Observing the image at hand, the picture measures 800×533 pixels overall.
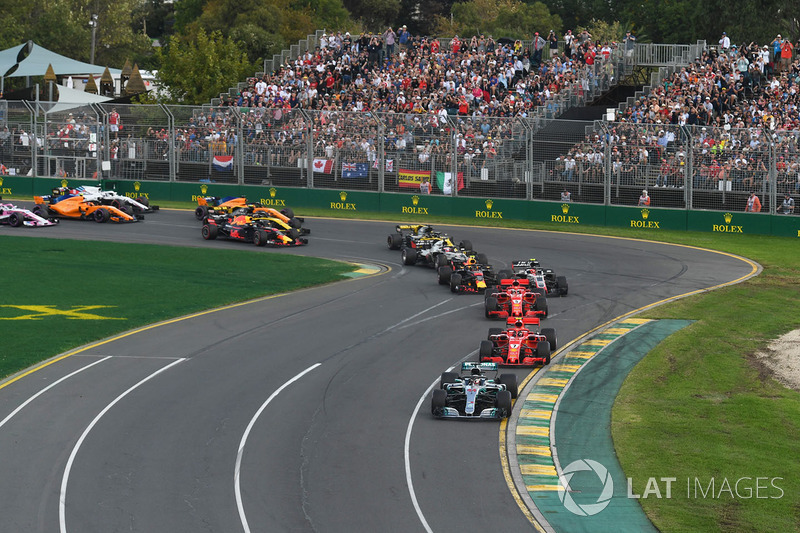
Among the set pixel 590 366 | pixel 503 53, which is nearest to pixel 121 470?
pixel 590 366

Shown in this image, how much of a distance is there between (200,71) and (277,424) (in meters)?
58.5

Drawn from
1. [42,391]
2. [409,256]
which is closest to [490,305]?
[409,256]

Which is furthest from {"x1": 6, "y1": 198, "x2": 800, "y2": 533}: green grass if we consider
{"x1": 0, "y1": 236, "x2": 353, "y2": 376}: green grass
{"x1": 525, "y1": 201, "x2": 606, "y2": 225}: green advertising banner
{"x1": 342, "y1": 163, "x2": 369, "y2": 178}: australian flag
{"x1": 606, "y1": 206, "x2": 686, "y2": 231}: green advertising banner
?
{"x1": 342, "y1": 163, "x2": 369, "y2": 178}: australian flag

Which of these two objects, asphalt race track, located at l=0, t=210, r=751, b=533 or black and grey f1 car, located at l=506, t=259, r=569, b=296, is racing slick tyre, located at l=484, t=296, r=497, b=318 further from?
black and grey f1 car, located at l=506, t=259, r=569, b=296

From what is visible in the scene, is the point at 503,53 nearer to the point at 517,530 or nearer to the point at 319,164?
the point at 319,164

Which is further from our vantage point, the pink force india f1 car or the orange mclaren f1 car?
the orange mclaren f1 car

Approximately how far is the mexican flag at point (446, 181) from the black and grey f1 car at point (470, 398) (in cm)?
2937

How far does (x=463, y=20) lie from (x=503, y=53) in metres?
49.2

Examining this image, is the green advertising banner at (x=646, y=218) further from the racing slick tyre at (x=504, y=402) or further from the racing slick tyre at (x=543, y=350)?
the racing slick tyre at (x=504, y=402)

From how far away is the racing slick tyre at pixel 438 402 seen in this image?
73.6 ft

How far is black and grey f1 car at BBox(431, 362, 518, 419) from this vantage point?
2245 centimetres

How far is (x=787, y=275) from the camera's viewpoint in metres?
38.6
